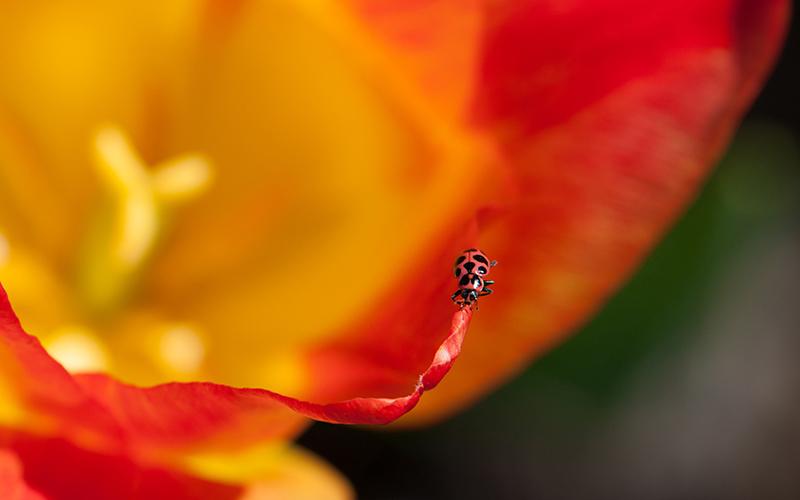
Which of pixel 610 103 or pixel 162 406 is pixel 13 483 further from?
pixel 610 103

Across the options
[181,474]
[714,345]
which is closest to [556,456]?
[714,345]

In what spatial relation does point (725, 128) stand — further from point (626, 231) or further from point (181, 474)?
point (181, 474)

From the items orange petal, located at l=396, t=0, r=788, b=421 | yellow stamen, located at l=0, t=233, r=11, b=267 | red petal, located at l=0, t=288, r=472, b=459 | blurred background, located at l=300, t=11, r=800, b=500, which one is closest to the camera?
red petal, located at l=0, t=288, r=472, b=459

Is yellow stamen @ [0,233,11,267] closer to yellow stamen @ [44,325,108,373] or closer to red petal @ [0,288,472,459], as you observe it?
yellow stamen @ [44,325,108,373]

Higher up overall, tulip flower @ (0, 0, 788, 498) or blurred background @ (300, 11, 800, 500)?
blurred background @ (300, 11, 800, 500)

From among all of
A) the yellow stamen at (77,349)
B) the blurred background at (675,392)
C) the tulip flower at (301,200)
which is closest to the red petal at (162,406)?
the tulip flower at (301,200)

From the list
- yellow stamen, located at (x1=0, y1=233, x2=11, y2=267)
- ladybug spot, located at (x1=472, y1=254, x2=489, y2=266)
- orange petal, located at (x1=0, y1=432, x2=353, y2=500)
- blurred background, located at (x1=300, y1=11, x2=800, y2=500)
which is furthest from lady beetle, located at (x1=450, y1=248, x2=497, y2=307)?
blurred background, located at (x1=300, y1=11, x2=800, y2=500)

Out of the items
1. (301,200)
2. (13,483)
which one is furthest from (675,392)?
(13,483)
